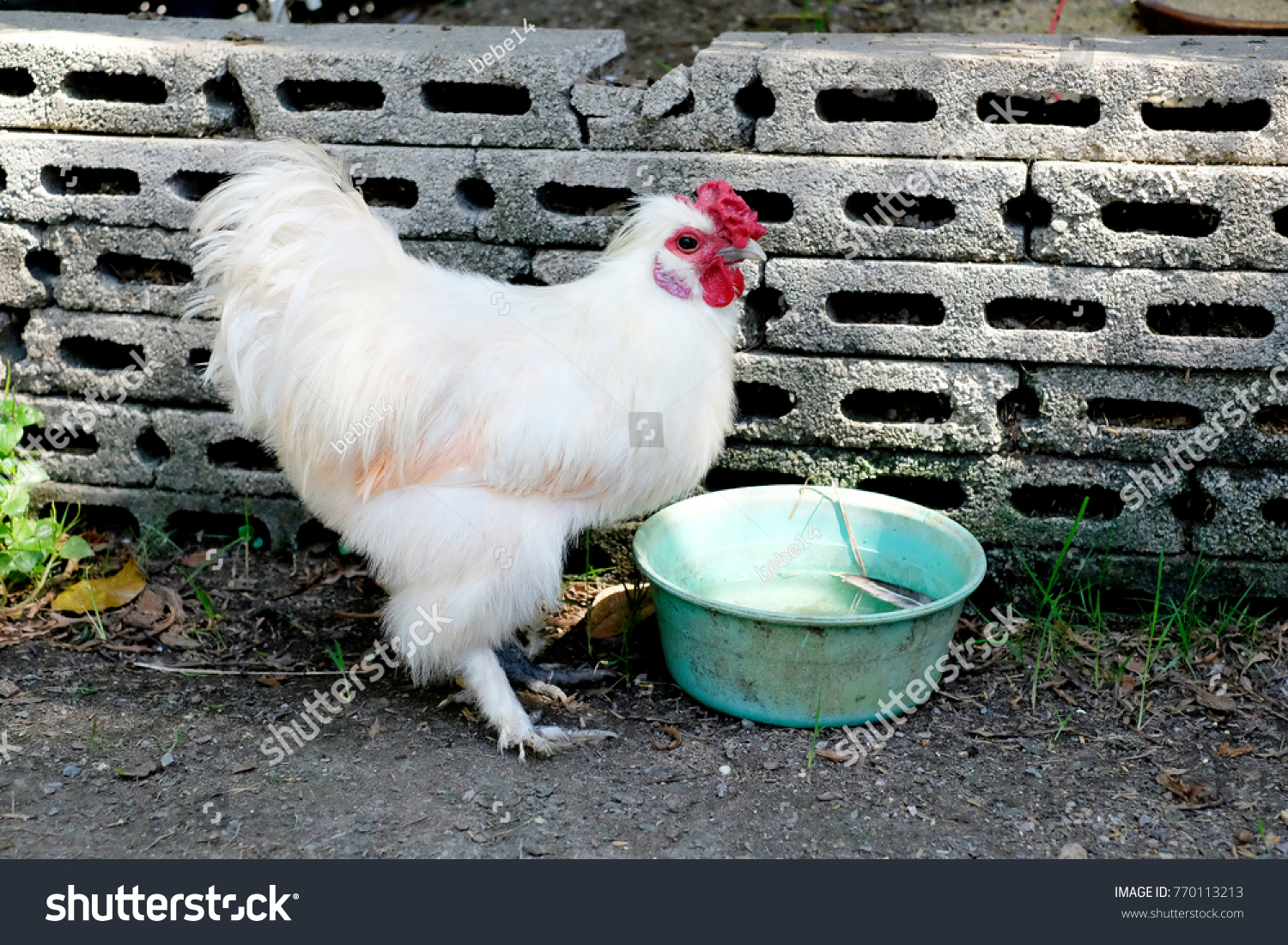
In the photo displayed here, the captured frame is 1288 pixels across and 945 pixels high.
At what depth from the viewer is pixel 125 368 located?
176 inches

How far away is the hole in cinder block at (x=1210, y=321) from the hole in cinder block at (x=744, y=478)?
136 centimetres

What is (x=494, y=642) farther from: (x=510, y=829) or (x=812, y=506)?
(x=812, y=506)

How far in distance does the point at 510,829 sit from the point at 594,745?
492mm

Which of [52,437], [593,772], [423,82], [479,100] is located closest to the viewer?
[593,772]

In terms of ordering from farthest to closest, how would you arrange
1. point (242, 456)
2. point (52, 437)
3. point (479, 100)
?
1. point (242, 456)
2. point (52, 437)
3. point (479, 100)

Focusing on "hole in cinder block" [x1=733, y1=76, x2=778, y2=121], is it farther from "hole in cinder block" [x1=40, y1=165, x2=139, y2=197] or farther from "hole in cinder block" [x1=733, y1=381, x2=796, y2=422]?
"hole in cinder block" [x1=40, y1=165, x2=139, y2=197]

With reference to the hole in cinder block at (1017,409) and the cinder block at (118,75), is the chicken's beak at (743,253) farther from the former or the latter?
the cinder block at (118,75)

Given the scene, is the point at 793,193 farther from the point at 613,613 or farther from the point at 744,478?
the point at 613,613

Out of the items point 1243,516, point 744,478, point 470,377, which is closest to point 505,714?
point 470,377

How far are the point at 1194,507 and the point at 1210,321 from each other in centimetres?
67

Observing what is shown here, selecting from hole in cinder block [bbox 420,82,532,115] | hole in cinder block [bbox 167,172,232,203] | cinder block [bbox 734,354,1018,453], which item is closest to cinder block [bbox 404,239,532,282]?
hole in cinder block [bbox 420,82,532,115]

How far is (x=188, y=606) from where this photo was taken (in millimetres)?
4355

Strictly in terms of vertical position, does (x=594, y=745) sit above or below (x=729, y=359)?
below

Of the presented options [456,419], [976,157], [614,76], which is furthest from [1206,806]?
[614,76]
